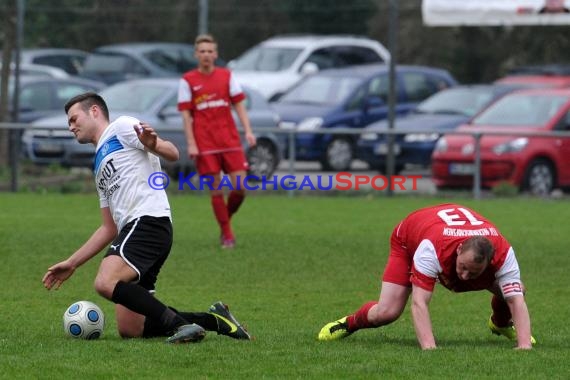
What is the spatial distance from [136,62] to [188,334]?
903 inches

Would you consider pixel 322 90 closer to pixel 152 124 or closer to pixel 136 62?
pixel 152 124

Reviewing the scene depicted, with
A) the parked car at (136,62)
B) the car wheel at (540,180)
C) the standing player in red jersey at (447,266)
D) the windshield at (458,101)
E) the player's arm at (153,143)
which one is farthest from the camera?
the parked car at (136,62)

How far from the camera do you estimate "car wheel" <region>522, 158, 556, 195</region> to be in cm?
1970

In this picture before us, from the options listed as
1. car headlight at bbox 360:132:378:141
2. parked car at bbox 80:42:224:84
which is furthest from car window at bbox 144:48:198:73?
car headlight at bbox 360:132:378:141

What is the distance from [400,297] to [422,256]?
55cm

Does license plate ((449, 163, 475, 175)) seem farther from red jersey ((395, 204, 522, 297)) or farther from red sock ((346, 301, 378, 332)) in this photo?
red jersey ((395, 204, 522, 297))

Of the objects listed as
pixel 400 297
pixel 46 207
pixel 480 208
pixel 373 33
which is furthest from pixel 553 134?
pixel 373 33

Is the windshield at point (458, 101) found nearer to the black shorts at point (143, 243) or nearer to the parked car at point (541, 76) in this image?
the parked car at point (541, 76)

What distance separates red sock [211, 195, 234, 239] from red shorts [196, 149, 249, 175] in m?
0.34

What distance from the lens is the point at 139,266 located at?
8.57 metres

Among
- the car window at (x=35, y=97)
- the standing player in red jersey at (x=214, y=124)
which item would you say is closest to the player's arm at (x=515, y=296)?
the standing player in red jersey at (x=214, y=124)

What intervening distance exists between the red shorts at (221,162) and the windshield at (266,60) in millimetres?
15729

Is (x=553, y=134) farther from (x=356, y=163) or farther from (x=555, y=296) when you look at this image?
(x=555, y=296)

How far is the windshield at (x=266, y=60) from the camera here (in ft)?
98.2
